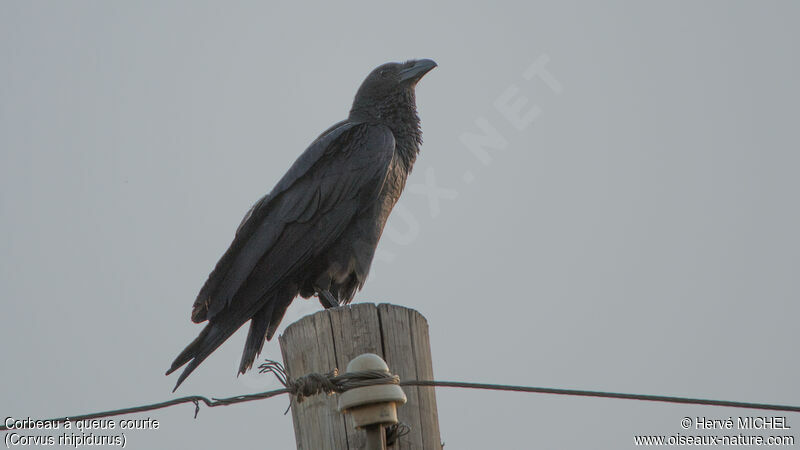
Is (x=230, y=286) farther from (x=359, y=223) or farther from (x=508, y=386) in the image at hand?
(x=508, y=386)

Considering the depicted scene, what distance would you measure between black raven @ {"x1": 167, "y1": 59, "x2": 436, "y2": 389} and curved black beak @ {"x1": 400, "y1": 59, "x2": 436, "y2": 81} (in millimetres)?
581

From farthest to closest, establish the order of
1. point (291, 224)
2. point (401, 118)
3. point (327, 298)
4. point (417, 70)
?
1. point (417, 70)
2. point (401, 118)
3. point (327, 298)
4. point (291, 224)

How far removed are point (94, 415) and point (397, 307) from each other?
1.12 m

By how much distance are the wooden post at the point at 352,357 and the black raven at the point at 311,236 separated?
5.05 ft

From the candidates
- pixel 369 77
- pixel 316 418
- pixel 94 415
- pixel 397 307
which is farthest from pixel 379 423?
pixel 369 77

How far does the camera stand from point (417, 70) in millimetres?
7191

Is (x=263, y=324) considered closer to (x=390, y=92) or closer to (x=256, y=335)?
(x=256, y=335)

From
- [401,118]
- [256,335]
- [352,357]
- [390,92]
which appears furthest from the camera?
[390,92]

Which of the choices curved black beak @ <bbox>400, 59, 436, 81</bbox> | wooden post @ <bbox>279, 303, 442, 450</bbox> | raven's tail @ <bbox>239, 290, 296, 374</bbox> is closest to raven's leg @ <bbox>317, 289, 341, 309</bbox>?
raven's tail @ <bbox>239, 290, 296, 374</bbox>

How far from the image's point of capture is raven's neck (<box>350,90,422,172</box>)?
654 centimetres

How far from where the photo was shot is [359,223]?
5.88m

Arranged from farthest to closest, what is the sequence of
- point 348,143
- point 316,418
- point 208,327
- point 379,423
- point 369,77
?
point 369,77 → point 348,143 → point 208,327 → point 316,418 → point 379,423

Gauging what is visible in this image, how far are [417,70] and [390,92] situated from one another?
0.36 metres

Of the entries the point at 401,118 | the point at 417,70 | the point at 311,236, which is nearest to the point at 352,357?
the point at 311,236
